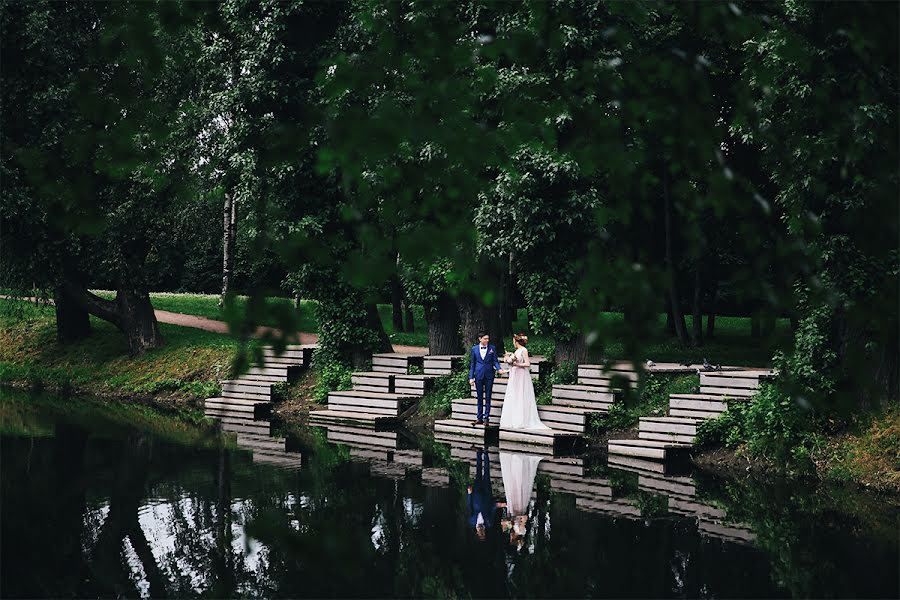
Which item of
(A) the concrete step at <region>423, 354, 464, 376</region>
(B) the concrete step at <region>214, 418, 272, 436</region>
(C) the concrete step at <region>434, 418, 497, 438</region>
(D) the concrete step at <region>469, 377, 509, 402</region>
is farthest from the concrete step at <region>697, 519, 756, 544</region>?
(B) the concrete step at <region>214, 418, 272, 436</region>

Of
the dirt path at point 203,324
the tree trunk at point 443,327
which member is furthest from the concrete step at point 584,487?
the dirt path at point 203,324

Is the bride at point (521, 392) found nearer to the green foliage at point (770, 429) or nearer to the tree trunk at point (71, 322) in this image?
the green foliage at point (770, 429)

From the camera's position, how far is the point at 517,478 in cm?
1794

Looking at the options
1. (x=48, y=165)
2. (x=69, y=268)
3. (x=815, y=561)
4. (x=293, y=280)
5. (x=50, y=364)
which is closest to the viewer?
(x=48, y=165)

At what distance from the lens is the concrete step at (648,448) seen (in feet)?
64.7

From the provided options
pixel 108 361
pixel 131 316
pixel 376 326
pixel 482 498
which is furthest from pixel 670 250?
pixel 482 498

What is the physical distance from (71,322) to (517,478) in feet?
82.8

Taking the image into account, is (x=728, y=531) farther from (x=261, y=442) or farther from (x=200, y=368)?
(x=200, y=368)

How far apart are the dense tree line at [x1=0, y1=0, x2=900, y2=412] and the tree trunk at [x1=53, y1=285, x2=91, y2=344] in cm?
9

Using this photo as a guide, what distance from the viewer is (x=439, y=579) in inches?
439

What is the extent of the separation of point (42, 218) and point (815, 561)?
2516 centimetres

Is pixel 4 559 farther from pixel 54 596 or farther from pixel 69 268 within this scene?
pixel 69 268

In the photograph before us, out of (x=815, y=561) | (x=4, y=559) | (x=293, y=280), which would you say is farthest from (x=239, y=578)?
(x=293, y=280)

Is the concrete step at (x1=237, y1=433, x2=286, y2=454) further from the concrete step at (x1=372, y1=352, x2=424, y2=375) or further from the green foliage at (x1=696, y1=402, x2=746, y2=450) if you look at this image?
the green foliage at (x1=696, y1=402, x2=746, y2=450)
